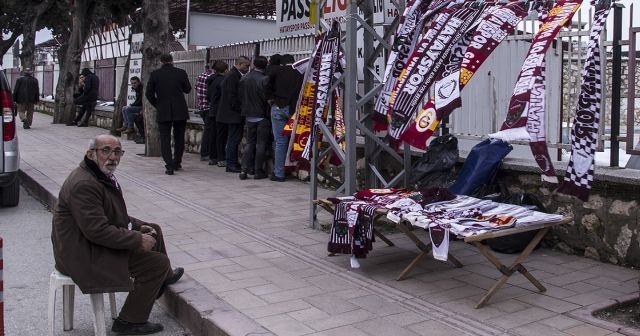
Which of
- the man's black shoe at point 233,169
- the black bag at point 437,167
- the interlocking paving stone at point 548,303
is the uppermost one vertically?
the black bag at point 437,167

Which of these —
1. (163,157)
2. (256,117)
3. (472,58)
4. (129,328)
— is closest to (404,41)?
(472,58)

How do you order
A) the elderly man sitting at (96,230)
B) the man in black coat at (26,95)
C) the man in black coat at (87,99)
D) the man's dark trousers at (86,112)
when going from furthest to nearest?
the man's dark trousers at (86,112)
the man in black coat at (87,99)
the man in black coat at (26,95)
the elderly man sitting at (96,230)

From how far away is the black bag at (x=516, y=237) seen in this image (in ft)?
18.6

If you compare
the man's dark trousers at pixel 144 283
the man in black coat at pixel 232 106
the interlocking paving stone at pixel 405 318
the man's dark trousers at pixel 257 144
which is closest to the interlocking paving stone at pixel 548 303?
the interlocking paving stone at pixel 405 318

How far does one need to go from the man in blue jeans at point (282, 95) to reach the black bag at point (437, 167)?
3.36 metres

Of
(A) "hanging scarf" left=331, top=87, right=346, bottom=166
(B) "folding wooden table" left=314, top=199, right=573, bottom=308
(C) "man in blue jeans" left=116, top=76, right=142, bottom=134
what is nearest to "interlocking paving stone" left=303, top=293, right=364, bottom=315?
(B) "folding wooden table" left=314, top=199, right=573, bottom=308

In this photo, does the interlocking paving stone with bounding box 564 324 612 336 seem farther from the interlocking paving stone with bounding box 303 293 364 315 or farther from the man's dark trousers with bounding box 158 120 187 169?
the man's dark trousers with bounding box 158 120 187 169

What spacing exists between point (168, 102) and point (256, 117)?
5.02ft

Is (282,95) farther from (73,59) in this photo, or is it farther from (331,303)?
(73,59)

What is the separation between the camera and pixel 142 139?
15.5m

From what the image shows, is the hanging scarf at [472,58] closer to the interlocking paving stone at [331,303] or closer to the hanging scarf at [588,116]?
the hanging scarf at [588,116]

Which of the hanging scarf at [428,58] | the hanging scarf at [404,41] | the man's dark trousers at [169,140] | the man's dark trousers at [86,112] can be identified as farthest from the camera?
the man's dark trousers at [86,112]

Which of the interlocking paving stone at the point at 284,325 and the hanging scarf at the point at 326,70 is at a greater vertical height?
the hanging scarf at the point at 326,70

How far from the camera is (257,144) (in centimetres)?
1023
